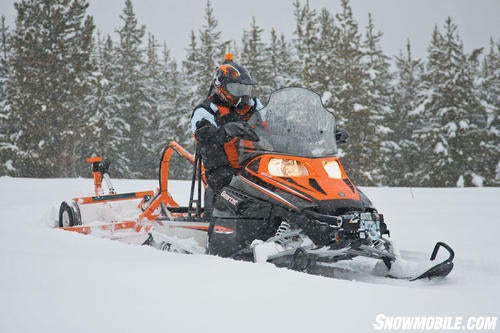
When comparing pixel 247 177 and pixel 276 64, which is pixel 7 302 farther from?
pixel 276 64

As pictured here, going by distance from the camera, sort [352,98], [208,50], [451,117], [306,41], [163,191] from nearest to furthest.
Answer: [163,191]
[451,117]
[352,98]
[306,41]
[208,50]

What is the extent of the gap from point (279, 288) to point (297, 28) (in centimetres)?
3335

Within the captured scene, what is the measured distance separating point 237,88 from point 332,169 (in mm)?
1668

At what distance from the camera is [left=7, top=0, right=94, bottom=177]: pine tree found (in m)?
27.4

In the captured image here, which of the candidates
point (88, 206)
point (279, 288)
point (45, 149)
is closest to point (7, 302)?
point (279, 288)

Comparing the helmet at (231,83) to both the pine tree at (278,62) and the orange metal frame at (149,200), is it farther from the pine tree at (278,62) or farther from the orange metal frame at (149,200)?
the pine tree at (278,62)

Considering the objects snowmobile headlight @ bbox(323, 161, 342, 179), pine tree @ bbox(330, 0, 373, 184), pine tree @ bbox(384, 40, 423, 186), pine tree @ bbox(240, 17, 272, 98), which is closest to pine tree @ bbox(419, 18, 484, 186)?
pine tree @ bbox(384, 40, 423, 186)

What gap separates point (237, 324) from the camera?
2441mm

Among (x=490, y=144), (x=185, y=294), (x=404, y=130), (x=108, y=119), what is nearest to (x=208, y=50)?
(x=108, y=119)

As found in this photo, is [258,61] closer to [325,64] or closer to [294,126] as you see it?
[325,64]

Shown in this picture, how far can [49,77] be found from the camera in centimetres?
2770

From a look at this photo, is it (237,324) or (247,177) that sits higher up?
(247,177)

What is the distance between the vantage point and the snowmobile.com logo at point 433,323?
7.80 ft

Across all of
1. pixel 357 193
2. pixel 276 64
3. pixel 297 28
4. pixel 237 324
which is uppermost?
pixel 297 28
